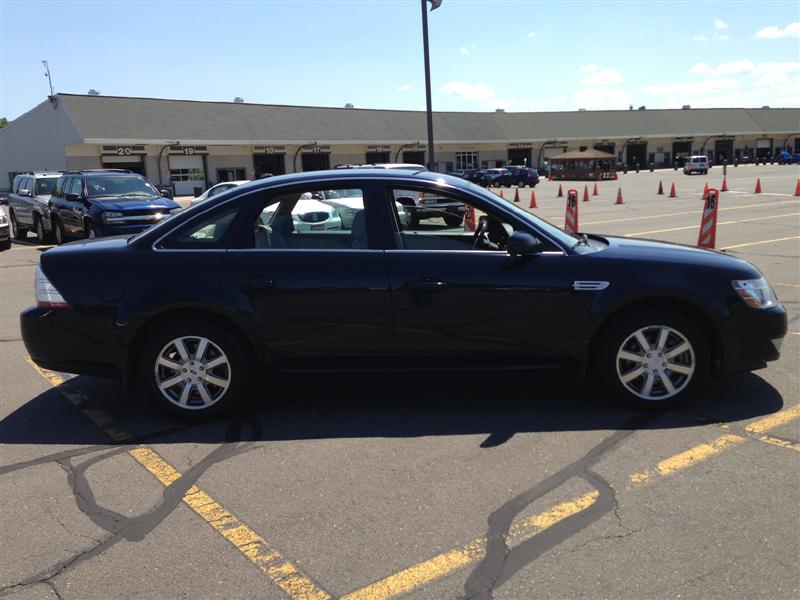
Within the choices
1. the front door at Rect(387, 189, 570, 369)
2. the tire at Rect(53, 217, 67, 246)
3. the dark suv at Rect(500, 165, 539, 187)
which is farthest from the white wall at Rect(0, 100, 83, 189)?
the front door at Rect(387, 189, 570, 369)

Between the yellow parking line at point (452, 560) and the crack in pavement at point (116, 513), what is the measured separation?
1241mm

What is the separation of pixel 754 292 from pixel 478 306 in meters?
1.94

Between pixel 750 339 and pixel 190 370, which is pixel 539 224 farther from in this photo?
pixel 190 370

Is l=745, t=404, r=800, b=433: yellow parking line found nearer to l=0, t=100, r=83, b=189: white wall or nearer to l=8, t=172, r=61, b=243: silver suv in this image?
l=8, t=172, r=61, b=243: silver suv

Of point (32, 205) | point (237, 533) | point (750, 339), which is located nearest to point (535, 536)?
point (237, 533)

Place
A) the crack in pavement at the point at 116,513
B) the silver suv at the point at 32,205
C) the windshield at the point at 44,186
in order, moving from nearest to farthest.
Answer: the crack in pavement at the point at 116,513
the silver suv at the point at 32,205
the windshield at the point at 44,186

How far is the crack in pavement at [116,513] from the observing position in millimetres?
3009

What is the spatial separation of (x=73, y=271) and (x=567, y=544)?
3.67 metres

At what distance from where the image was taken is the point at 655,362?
455cm

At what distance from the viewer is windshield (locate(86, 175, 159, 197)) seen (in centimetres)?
1555

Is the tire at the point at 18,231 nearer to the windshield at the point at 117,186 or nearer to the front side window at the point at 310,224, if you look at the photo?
the windshield at the point at 117,186

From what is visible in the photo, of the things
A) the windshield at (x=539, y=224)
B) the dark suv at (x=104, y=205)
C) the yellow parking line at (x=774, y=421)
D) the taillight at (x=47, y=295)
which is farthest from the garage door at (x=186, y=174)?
the yellow parking line at (x=774, y=421)

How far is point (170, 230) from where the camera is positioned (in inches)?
184

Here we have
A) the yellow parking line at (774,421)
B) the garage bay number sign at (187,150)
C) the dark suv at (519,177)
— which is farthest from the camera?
the dark suv at (519,177)
